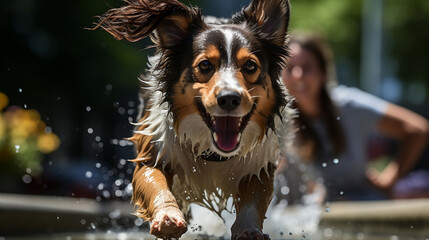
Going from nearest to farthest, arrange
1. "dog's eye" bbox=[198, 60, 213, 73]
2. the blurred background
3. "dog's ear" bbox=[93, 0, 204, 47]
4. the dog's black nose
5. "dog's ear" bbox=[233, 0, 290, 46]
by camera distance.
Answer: the dog's black nose, "dog's eye" bbox=[198, 60, 213, 73], "dog's ear" bbox=[93, 0, 204, 47], "dog's ear" bbox=[233, 0, 290, 46], the blurred background

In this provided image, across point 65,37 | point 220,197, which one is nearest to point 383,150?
point 65,37

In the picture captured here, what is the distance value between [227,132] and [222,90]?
0.26 m

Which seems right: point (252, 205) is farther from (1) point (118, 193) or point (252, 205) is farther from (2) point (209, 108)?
(1) point (118, 193)

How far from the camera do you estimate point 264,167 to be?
3.29 metres

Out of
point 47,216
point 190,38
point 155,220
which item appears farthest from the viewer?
point 47,216

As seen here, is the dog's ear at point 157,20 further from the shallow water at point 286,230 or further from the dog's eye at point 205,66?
the shallow water at point 286,230

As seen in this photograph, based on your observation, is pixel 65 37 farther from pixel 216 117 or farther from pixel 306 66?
pixel 216 117

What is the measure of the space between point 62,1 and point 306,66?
8.40 m

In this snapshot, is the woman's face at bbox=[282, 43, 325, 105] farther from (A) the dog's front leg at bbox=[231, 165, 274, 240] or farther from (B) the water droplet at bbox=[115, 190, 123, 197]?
(A) the dog's front leg at bbox=[231, 165, 274, 240]

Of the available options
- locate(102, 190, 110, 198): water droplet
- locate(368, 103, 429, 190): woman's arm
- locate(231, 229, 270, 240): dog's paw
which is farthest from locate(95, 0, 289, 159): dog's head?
locate(368, 103, 429, 190): woman's arm

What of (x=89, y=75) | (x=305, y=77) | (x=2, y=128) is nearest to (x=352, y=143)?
(x=305, y=77)

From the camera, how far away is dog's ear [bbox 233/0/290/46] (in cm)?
330

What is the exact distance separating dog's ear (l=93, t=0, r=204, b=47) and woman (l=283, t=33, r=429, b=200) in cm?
249

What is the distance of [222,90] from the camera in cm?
279
